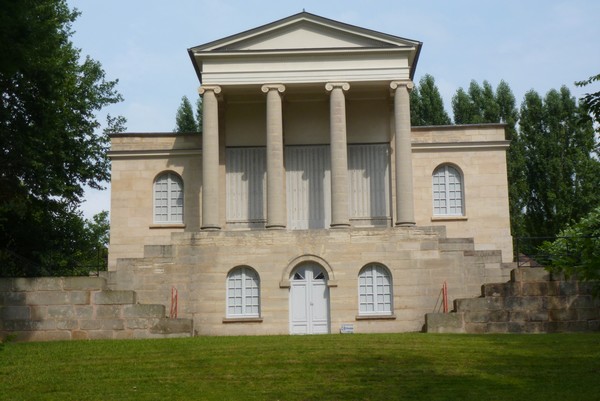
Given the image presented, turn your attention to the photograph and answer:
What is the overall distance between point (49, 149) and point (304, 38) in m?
13.2

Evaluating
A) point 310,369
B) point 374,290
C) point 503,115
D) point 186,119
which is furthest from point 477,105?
point 310,369

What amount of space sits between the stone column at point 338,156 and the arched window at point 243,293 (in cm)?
393

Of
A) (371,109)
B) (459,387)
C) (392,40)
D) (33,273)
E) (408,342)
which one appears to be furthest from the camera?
(33,273)

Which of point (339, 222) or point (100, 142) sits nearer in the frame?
point (339, 222)

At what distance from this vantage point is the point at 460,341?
87.0 feet

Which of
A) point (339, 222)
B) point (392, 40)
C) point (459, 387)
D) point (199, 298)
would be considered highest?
point (392, 40)

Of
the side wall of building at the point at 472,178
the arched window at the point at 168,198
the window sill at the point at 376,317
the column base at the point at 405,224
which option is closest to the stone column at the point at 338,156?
the column base at the point at 405,224

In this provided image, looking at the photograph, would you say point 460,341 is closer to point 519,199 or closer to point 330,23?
point 330,23

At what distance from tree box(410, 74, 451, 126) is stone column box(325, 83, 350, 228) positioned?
28363 millimetres

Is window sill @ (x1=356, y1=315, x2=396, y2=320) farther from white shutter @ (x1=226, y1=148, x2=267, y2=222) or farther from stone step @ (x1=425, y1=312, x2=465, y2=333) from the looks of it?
white shutter @ (x1=226, y1=148, x2=267, y2=222)

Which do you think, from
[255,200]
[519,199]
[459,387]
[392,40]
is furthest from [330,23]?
[519,199]

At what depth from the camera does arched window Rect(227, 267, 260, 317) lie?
3294 centimetres

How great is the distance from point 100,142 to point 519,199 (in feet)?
90.8

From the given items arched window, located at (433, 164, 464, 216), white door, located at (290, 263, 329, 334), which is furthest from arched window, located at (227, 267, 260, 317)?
arched window, located at (433, 164, 464, 216)
